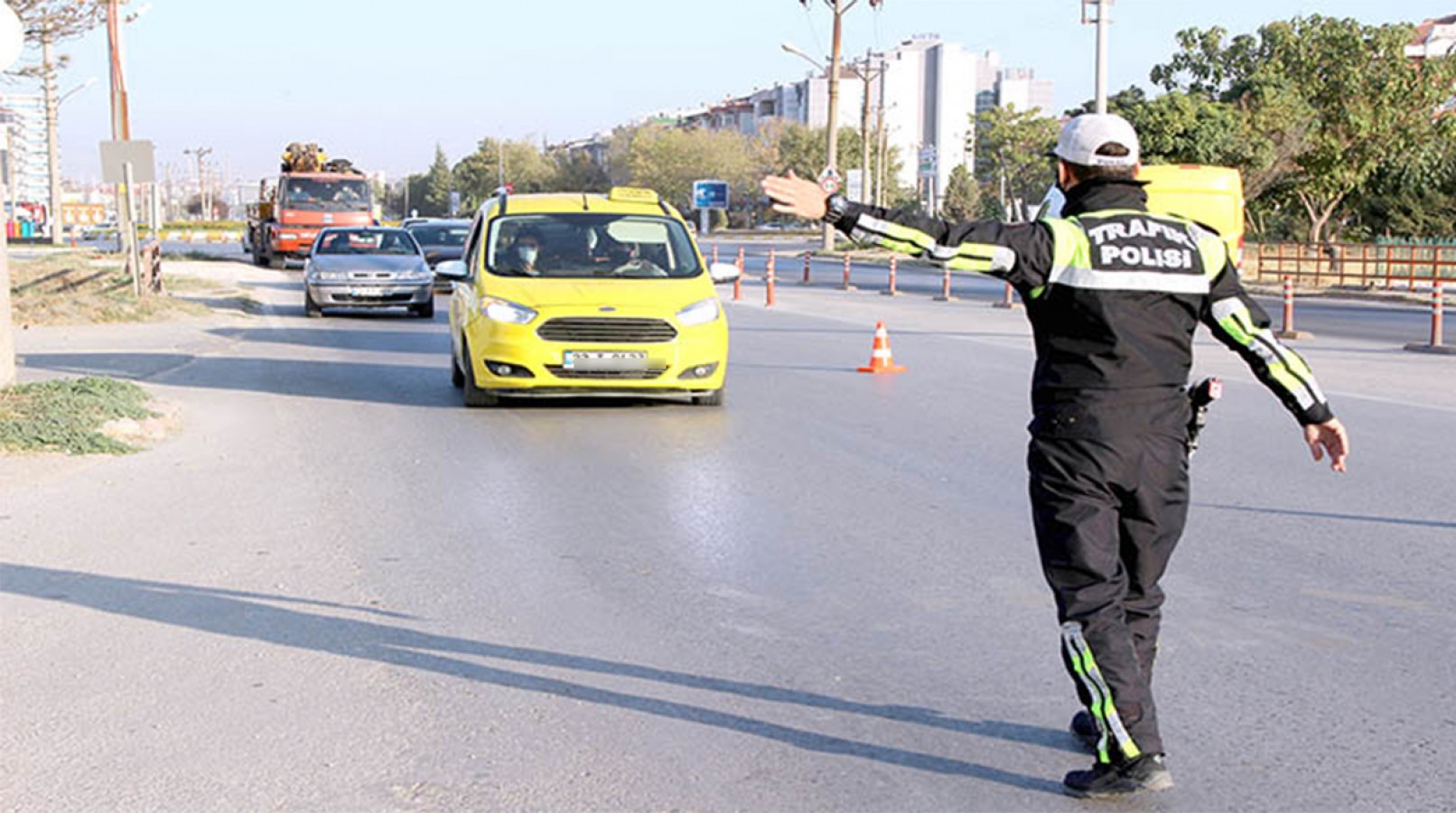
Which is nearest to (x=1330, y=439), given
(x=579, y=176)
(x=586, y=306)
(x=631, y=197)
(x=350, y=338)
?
(x=586, y=306)

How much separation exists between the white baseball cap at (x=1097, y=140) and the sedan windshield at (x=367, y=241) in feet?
74.8

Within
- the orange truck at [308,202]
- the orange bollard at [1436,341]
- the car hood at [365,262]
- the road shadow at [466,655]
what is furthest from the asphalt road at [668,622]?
the orange truck at [308,202]

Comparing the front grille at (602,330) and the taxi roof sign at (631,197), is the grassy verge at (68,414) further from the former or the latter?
the taxi roof sign at (631,197)

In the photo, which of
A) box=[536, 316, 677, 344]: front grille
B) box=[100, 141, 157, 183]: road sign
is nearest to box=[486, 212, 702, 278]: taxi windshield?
box=[536, 316, 677, 344]: front grille

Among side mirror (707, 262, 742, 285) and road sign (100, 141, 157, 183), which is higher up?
road sign (100, 141, 157, 183)

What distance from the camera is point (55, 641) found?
6.05m

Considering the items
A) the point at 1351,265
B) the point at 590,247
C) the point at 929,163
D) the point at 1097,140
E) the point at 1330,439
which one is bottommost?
the point at 1351,265

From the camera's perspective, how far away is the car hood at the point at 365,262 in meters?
24.8

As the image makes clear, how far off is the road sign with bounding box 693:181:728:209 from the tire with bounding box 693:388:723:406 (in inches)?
2580

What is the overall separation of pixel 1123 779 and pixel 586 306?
28.8ft

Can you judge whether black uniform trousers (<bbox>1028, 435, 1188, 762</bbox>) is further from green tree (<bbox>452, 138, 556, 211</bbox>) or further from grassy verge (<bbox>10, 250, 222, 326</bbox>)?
green tree (<bbox>452, 138, 556, 211</bbox>)

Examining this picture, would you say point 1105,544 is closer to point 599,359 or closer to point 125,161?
point 599,359

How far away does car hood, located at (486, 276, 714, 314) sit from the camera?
41.8 ft

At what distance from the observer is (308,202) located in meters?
42.9
